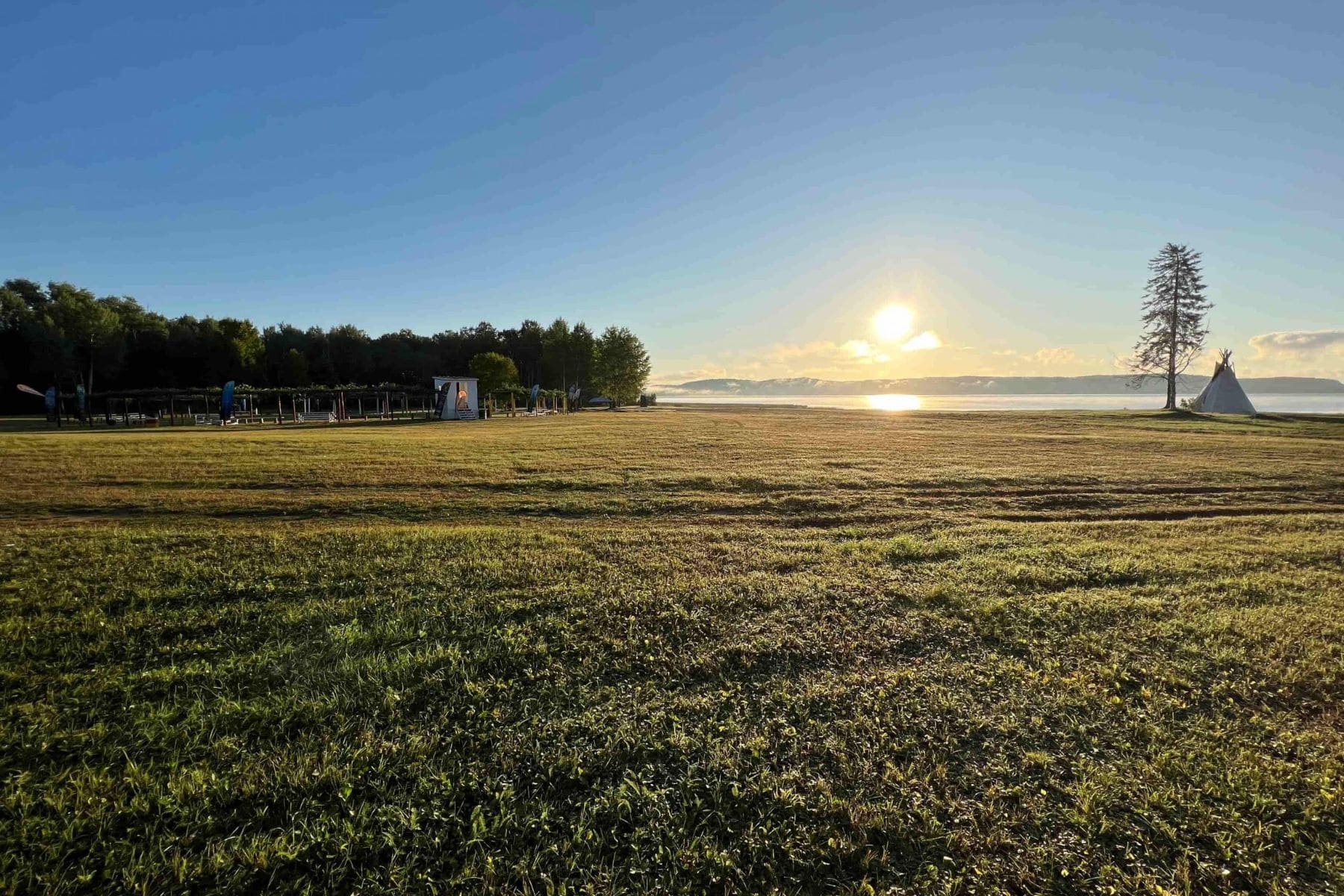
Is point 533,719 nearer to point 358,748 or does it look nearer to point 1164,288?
point 358,748

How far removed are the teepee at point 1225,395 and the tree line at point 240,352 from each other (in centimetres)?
5888

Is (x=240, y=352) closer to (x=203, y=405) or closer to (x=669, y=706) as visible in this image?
(x=203, y=405)

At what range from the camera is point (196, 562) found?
6.71 meters

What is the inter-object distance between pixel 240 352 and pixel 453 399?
127ft

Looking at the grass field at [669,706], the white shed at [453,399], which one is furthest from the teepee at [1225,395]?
the white shed at [453,399]

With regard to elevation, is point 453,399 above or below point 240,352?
below

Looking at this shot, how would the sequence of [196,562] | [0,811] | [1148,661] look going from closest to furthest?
[0,811], [1148,661], [196,562]

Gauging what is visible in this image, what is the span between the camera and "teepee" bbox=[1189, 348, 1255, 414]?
132 feet

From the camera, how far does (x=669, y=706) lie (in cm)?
374

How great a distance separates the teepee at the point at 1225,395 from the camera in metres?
40.4

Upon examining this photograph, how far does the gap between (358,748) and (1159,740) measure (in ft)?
16.6

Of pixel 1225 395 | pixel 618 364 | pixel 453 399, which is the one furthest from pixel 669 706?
pixel 618 364

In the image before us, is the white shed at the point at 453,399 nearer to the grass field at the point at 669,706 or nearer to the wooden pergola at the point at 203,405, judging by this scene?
the wooden pergola at the point at 203,405

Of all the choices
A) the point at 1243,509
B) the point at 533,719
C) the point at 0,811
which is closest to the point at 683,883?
the point at 533,719
